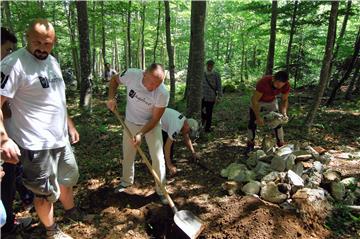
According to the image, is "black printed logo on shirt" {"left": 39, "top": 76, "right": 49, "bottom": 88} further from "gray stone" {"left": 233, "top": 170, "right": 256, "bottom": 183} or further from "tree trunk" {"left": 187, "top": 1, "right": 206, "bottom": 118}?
"tree trunk" {"left": 187, "top": 1, "right": 206, "bottom": 118}

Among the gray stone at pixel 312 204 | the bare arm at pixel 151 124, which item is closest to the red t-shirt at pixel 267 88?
the gray stone at pixel 312 204

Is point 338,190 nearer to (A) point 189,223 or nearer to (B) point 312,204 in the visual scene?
(B) point 312,204

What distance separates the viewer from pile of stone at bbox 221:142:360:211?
4.48m

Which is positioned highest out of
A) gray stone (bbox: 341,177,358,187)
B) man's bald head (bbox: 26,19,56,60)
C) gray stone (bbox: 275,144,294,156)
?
man's bald head (bbox: 26,19,56,60)

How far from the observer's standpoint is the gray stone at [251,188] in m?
4.64

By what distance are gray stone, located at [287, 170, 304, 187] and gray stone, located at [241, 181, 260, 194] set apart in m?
0.47

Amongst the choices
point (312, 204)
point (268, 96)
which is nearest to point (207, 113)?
point (268, 96)

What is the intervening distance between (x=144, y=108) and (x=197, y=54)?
3.57m

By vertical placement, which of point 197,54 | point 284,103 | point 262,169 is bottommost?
point 262,169

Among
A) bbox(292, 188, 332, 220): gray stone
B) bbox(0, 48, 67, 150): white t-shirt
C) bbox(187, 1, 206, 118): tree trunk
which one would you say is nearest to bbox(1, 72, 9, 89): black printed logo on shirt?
bbox(0, 48, 67, 150): white t-shirt

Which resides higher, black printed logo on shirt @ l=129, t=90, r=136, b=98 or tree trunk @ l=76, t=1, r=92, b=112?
tree trunk @ l=76, t=1, r=92, b=112

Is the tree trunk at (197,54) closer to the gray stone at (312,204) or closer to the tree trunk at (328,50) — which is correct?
the tree trunk at (328,50)

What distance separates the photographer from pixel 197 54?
7512 millimetres

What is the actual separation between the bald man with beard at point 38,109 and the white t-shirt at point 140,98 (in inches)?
50.0
